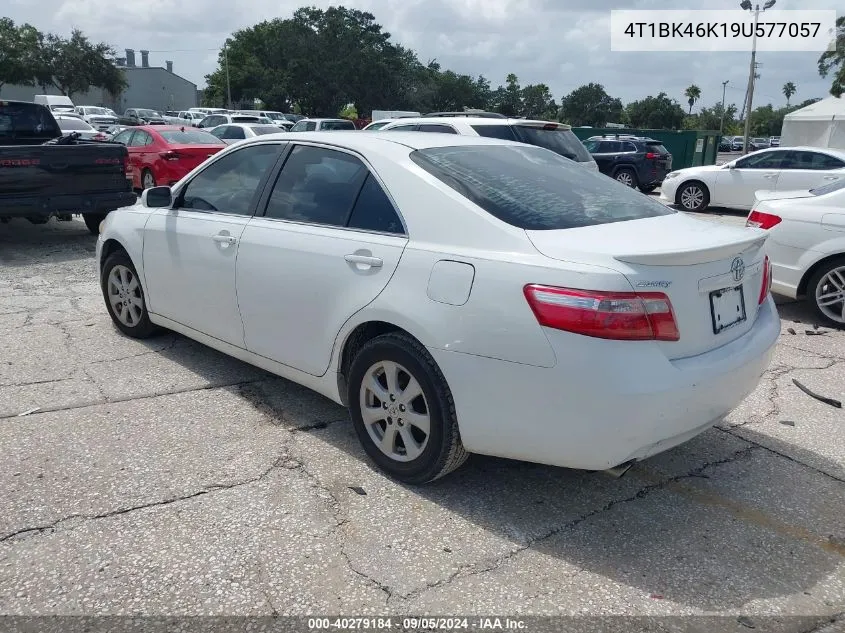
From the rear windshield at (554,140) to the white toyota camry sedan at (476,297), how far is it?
5.74m

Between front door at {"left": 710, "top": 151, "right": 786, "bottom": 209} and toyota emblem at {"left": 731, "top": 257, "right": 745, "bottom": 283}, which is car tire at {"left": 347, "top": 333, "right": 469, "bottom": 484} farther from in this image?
front door at {"left": 710, "top": 151, "right": 786, "bottom": 209}

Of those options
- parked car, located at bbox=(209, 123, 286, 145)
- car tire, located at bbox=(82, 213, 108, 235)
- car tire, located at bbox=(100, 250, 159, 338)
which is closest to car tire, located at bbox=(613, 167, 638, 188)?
parked car, located at bbox=(209, 123, 286, 145)

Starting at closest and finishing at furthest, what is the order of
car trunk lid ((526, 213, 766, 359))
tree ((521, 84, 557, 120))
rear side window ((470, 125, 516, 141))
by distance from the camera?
car trunk lid ((526, 213, 766, 359)) → rear side window ((470, 125, 516, 141)) → tree ((521, 84, 557, 120))

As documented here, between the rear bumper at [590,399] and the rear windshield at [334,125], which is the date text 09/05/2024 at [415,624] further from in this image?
the rear windshield at [334,125]

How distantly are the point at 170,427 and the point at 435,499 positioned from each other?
5.41 feet

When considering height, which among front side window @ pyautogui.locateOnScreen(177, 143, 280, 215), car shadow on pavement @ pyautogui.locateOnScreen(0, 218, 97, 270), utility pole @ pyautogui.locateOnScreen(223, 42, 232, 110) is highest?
utility pole @ pyautogui.locateOnScreen(223, 42, 232, 110)

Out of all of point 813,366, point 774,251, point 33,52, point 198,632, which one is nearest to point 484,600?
point 198,632

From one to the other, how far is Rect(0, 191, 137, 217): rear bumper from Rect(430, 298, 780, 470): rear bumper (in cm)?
753

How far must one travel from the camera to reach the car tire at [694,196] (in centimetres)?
1567

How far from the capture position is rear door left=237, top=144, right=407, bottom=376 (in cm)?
346

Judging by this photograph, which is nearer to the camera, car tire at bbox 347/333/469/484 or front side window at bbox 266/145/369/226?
car tire at bbox 347/333/469/484

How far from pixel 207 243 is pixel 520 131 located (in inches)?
250

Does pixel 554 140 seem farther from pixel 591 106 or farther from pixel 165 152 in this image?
pixel 591 106

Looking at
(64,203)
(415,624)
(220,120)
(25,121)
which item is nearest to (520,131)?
(64,203)
